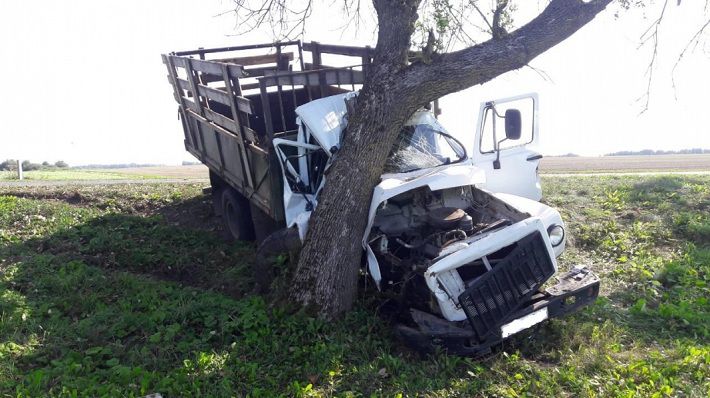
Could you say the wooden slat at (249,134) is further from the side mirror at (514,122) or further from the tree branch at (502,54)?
the side mirror at (514,122)

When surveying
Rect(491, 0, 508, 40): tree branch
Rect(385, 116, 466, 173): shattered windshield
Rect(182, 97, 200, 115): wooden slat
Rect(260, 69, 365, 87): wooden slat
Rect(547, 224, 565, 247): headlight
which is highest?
Rect(491, 0, 508, 40): tree branch

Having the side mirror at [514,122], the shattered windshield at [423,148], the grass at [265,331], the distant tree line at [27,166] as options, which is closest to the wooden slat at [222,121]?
the grass at [265,331]

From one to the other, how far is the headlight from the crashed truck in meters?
0.01

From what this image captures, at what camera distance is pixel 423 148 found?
782cm

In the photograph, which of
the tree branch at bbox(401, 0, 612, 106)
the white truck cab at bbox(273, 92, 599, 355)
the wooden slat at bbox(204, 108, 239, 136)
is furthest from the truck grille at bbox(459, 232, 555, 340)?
the wooden slat at bbox(204, 108, 239, 136)

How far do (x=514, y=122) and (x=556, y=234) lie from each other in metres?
1.47

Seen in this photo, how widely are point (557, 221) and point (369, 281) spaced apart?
208cm

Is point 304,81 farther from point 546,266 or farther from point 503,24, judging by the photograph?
point 546,266

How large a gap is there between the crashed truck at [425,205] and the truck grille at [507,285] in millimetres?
10

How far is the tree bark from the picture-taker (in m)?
6.53

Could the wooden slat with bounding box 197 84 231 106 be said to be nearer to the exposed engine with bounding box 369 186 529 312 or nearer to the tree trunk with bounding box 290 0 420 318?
the tree trunk with bounding box 290 0 420 318

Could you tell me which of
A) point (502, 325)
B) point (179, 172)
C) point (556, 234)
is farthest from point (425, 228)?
point (179, 172)

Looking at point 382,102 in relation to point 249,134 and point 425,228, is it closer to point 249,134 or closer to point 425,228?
point 425,228

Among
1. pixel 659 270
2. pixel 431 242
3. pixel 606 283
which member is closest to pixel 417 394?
pixel 431 242
